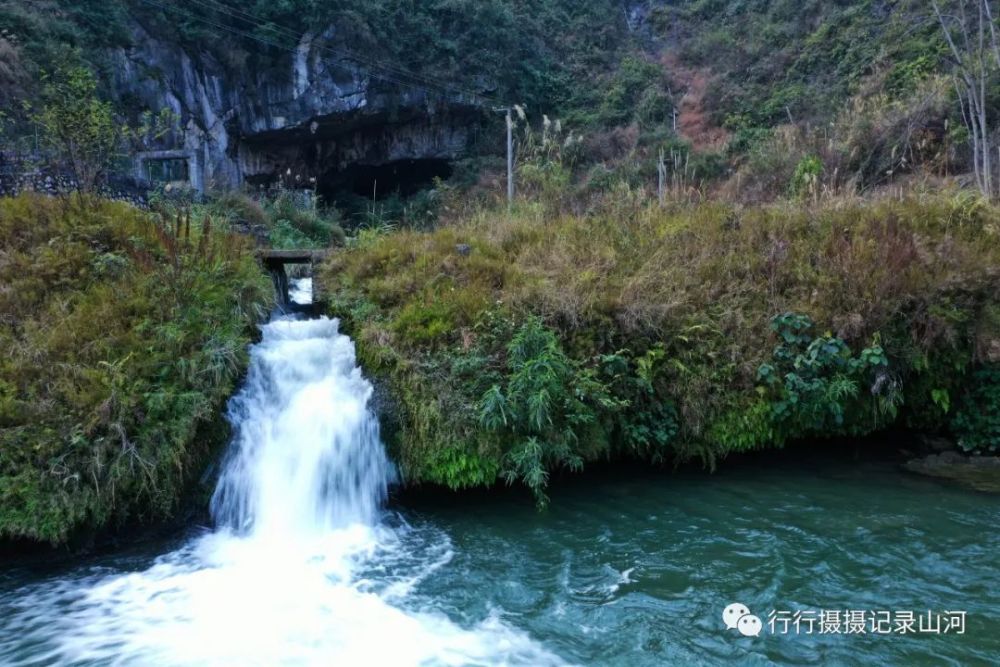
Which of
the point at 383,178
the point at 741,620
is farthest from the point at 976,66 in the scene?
the point at 383,178

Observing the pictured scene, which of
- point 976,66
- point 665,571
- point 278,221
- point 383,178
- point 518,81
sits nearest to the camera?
point 665,571

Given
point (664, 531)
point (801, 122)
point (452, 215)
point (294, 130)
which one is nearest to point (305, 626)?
point (664, 531)

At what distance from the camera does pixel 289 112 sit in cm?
2152

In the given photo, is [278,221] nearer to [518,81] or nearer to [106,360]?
[106,360]

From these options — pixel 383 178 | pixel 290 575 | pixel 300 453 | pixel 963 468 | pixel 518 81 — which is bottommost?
pixel 290 575

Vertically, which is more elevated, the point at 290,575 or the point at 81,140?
the point at 81,140

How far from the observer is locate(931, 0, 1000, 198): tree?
11.6 metres

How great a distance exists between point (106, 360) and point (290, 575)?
2.57m

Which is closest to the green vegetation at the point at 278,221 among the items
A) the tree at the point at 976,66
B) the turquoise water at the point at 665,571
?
the turquoise water at the point at 665,571

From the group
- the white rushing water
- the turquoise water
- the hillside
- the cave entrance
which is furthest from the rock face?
the turquoise water

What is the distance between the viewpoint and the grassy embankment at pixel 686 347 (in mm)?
5723

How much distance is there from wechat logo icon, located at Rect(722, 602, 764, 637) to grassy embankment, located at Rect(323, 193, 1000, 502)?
6.05ft

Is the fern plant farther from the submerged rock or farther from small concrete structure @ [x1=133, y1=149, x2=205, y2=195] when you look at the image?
small concrete structure @ [x1=133, y1=149, x2=205, y2=195]

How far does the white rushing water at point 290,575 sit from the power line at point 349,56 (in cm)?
Answer: 1722
